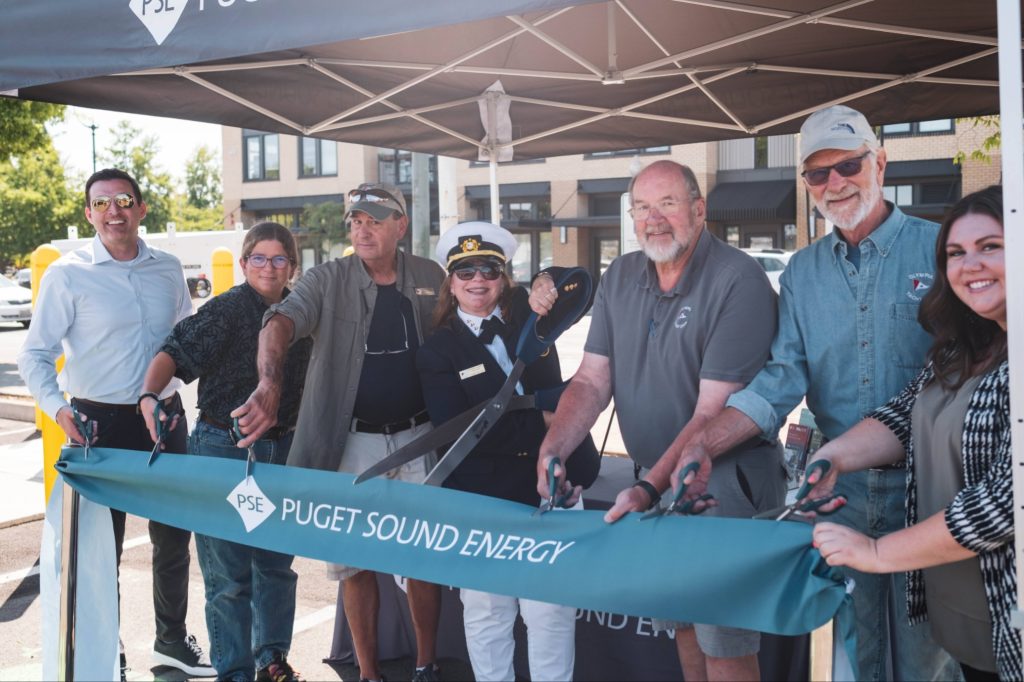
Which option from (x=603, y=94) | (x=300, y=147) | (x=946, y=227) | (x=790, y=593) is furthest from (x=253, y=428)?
(x=300, y=147)

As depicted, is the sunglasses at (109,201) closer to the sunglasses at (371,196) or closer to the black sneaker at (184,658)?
the sunglasses at (371,196)

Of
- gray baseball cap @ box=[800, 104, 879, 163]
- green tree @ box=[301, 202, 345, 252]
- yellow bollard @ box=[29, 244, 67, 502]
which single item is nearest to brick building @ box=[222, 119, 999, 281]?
green tree @ box=[301, 202, 345, 252]

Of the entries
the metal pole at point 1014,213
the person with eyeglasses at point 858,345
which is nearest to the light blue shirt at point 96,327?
the person with eyeglasses at point 858,345

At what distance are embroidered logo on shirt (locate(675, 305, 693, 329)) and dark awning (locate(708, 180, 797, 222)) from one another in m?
24.9

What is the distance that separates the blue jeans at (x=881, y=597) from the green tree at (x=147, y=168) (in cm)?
4526

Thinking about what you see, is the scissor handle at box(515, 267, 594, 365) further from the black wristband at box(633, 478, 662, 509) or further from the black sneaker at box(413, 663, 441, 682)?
the black sneaker at box(413, 663, 441, 682)

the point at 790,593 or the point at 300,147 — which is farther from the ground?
the point at 300,147

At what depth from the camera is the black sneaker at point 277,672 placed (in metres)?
4.02

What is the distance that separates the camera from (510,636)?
3.33 metres

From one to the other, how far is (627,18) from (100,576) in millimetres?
3359

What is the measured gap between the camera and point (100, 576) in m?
3.19

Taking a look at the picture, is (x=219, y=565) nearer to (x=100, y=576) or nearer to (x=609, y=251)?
(x=100, y=576)

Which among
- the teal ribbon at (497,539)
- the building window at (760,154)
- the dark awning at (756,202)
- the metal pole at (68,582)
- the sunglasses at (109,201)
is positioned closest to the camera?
the teal ribbon at (497,539)

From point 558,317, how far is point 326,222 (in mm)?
31124
